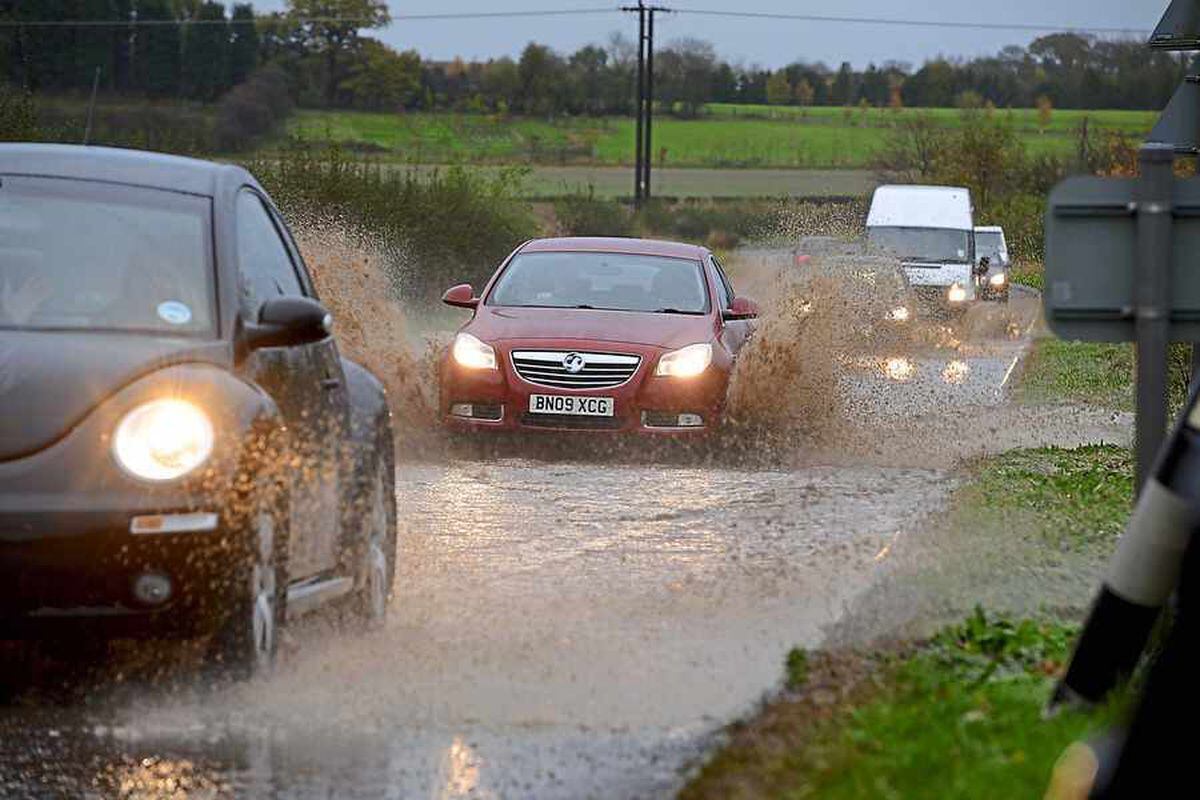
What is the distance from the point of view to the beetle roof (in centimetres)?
813

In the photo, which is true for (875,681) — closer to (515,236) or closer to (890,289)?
(890,289)

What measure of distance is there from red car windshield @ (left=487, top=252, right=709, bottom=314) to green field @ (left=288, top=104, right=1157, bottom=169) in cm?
5963

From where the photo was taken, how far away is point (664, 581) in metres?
10.1

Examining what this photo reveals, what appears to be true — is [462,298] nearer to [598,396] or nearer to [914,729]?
[598,396]

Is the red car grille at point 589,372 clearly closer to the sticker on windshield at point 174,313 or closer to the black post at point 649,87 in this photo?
the sticker on windshield at point 174,313

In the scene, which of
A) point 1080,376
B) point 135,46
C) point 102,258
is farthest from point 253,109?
point 102,258

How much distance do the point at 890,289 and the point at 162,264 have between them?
88.5ft

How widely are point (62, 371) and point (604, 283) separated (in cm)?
1091

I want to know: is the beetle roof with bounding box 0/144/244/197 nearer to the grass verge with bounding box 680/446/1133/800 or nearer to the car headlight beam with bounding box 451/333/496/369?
the grass verge with bounding box 680/446/1133/800

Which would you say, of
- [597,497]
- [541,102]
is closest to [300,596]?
[597,497]

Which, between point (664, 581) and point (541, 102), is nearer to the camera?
point (664, 581)

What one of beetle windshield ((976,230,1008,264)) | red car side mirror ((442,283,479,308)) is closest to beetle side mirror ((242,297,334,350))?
red car side mirror ((442,283,479,308))

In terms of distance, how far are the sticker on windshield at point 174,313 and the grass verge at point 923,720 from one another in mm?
2167

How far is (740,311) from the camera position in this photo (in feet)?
57.9
